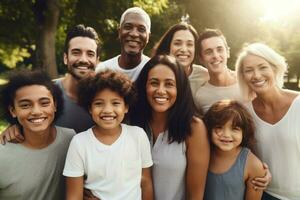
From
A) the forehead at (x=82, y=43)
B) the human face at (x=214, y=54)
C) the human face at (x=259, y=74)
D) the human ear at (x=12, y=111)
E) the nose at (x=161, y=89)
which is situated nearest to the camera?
the human ear at (x=12, y=111)

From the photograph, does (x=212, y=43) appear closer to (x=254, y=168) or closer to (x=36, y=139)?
(x=254, y=168)

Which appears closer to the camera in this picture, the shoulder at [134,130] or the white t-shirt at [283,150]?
the shoulder at [134,130]

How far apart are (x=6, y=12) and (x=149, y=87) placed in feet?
54.8

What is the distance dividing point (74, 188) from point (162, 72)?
1.39 metres

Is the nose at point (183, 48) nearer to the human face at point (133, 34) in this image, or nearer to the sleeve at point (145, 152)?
the human face at point (133, 34)

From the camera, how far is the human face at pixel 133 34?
18.9 feet

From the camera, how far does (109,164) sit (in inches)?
140

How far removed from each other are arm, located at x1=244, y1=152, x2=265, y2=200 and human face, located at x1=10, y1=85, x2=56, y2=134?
2039 millimetres

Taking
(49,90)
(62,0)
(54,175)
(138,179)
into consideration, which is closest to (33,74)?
(49,90)

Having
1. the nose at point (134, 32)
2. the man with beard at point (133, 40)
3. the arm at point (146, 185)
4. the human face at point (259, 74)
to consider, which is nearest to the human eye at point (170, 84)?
the arm at point (146, 185)

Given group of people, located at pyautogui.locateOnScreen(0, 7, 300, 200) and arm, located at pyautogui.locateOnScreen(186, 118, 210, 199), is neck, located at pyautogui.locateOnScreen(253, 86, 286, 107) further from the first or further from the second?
arm, located at pyautogui.locateOnScreen(186, 118, 210, 199)

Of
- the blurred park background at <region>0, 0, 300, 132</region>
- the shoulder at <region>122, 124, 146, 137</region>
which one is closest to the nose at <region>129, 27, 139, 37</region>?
the shoulder at <region>122, 124, 146, 137</region>

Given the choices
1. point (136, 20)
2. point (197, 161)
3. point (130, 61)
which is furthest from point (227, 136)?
point (136, 20)

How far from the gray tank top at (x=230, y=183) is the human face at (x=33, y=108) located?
1.76 metres
